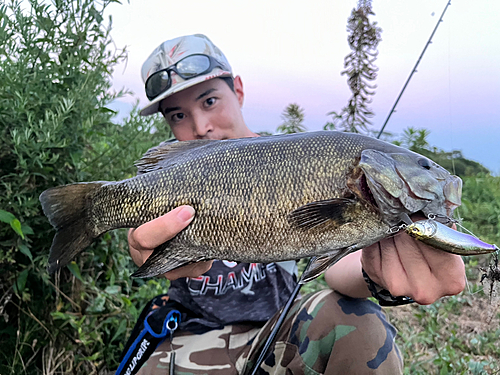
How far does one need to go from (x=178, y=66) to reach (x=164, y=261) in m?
1.65

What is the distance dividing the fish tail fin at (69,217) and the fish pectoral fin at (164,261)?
28 cm

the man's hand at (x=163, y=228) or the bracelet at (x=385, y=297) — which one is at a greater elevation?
the man's hand at (x=163, y=228)

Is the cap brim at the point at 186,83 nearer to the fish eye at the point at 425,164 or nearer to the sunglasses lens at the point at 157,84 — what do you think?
the sunglasses lens at the point at 157,84

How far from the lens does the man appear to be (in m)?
1.36

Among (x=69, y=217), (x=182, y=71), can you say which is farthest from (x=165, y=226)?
(x=182, y=71)

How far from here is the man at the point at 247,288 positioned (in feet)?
4.47

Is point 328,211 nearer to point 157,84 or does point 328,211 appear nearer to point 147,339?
point 147,339

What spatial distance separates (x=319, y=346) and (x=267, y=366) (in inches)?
13.7

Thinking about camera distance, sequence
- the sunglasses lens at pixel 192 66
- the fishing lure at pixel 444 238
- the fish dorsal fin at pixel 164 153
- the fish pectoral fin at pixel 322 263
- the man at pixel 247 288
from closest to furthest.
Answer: the fishing lure at pixel 444 238, the fish pectoral fin at pixel 322 263, the man at pixel 247 288, the fish dorsal fin at pixel 164 153, the sunglasses lens at pixel 192 66

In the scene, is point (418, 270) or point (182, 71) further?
point (182, 71)

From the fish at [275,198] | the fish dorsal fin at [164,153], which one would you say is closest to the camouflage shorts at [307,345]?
the fish at [275,198]

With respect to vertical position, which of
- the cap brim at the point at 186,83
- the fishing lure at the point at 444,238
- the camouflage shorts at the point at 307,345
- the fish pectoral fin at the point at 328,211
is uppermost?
the cap brim at the point at 186,83

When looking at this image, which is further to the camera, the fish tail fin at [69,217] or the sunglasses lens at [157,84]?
the sunglasses lens at [157,84]

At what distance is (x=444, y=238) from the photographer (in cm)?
111
